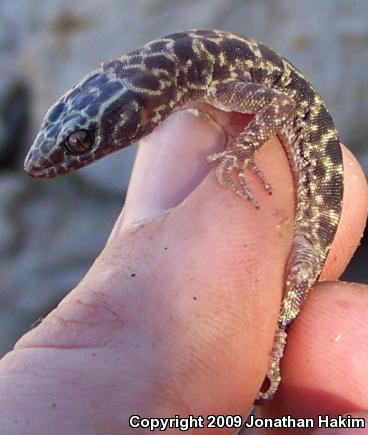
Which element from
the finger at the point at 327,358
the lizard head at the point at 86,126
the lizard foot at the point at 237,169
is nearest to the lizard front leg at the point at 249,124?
the lizard foot at the point at 237,169

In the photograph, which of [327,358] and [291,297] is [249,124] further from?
[327,358]

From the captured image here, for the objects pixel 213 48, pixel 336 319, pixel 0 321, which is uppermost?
pixel 213 48

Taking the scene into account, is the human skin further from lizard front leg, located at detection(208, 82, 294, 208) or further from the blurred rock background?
the blurred rock background

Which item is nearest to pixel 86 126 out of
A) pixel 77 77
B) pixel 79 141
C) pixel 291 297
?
pixel 79 141

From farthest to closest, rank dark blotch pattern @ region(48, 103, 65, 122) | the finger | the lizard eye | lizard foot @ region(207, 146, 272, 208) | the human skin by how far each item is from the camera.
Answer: dark blotch pattern @ region(48, 103, 65, 122), the lizard eye, the finger, lizard foot @ region(207, 146, 272, 208), the human skin

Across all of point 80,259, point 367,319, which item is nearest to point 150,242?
point 367,319

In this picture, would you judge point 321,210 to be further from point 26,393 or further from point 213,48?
point 26,393

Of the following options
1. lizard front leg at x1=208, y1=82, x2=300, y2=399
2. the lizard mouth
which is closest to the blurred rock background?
lizard front leg at x1=208, y1=82, x2=300, y2=399

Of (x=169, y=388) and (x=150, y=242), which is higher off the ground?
(x=150, y=242)
